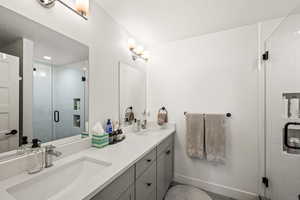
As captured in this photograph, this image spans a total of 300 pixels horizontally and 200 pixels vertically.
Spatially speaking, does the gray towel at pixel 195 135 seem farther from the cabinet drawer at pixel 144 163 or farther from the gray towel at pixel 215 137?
the cabinet drawer at pixel 144 163

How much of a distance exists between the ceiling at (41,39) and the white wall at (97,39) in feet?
0.14

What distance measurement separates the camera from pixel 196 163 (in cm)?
182

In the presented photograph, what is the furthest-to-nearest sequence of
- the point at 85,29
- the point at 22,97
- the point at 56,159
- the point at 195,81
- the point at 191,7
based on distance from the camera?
1. the point at 195,81
2. the point at 191,7
3. the point at 85,29
4. the point at 56,159
5. the point at 22,97

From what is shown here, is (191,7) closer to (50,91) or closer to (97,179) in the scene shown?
(50,91)

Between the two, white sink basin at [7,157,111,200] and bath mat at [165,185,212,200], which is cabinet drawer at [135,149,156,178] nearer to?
white sink basin at [7,157,111,200]

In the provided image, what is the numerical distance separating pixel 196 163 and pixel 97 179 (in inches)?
63.4

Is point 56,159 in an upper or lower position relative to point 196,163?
upper

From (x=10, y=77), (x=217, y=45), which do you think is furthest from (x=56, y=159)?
(x=217, y=45)

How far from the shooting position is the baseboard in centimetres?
156

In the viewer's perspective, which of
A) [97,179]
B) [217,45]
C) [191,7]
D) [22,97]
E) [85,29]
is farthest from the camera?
[217,45]

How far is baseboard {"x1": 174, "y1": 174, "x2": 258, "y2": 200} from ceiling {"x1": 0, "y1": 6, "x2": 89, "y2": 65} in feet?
6.90

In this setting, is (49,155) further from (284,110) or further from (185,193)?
(284,110)

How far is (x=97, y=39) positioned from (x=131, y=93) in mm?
830

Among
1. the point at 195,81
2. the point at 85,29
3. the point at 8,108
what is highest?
the point at 85,29
